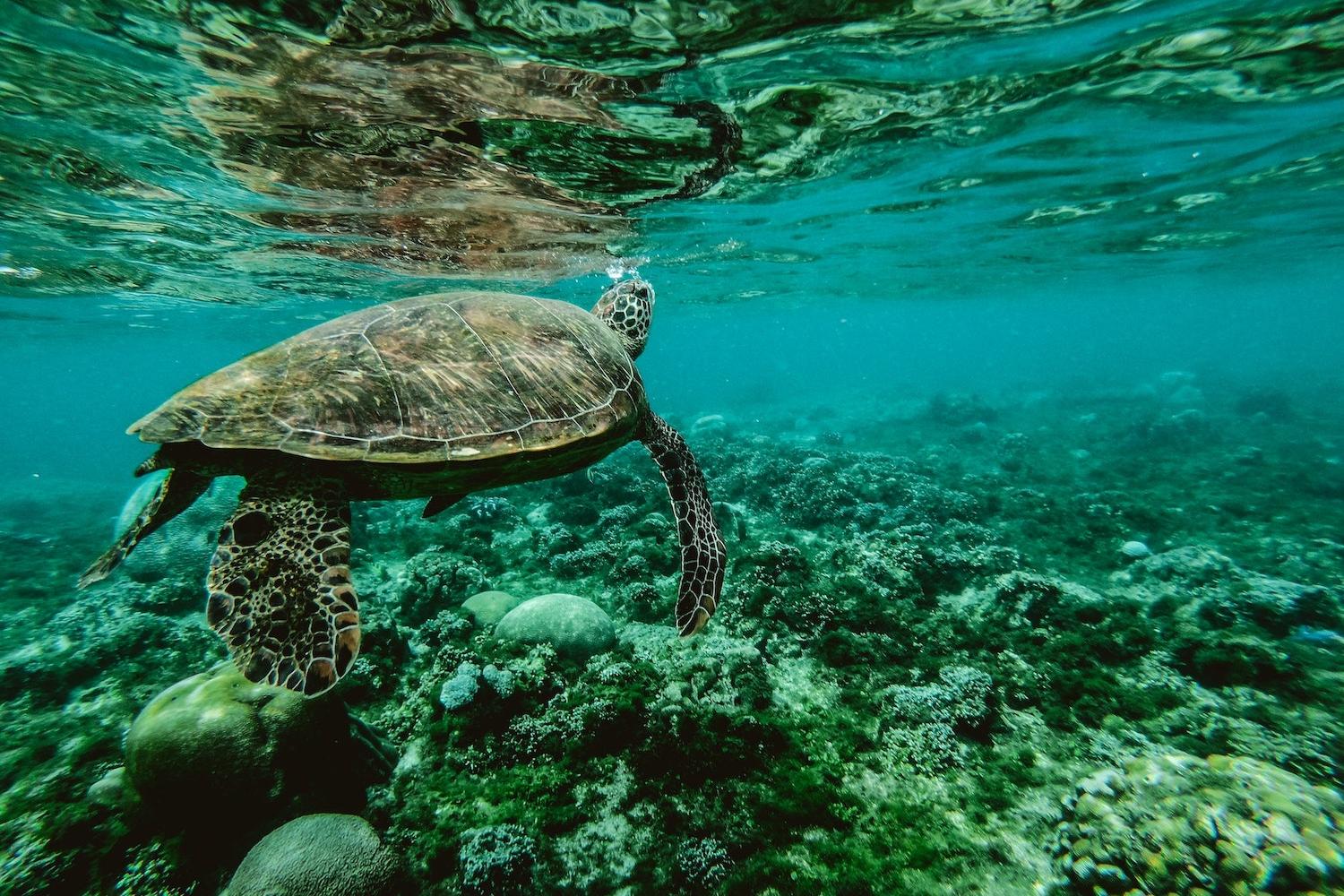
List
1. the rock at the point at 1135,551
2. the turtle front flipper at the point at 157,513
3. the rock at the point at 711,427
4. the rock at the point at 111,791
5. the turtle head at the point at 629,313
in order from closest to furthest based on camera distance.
Result: the rock at the point at 111,791 < the turtle front flipper at the point at 157,513 < the turtle head at the point at 629,313 < the rock at the point at 1135,551 < the rock at the point at 711,427

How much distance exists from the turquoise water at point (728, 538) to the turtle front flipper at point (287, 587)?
4.00 ft

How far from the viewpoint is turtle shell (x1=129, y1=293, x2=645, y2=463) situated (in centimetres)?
358

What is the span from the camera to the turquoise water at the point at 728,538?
3.75 metres

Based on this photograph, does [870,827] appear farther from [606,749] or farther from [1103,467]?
[1103,467]

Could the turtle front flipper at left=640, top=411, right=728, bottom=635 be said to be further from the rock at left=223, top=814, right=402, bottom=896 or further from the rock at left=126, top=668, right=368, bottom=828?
the rock at left=126, top=668, right=368, bottom=828

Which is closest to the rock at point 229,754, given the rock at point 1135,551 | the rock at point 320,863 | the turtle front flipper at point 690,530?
the rock at point 320,863

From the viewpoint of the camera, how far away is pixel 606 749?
4.62 metres

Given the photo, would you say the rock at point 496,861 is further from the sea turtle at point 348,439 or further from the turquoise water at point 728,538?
the sea turtle at point 348,439

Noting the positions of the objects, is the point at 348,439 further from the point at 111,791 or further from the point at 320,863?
the point at 111,791

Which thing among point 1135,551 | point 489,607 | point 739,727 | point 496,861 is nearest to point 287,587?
point 496,861

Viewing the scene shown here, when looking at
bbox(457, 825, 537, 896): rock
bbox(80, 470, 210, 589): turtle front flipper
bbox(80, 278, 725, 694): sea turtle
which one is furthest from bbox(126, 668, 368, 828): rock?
bbox(457, 825, 537, 896): rock

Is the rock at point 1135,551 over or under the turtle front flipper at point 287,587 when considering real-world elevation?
under

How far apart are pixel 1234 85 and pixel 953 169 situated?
4.47 m

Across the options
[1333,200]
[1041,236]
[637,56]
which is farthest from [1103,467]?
[637,56]
